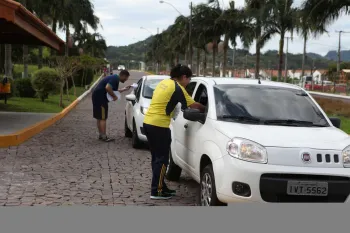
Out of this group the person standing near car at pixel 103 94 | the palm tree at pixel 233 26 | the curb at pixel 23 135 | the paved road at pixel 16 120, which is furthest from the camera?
the palm tree at pixel 233 26

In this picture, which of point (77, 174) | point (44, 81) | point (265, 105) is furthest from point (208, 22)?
point (265, 105)

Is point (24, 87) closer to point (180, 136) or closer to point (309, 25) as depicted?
point (309, 25)

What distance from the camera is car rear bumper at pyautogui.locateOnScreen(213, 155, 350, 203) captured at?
4758mm

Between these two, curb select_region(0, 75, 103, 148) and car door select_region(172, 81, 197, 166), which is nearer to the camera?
car door select_region(172, 81, 197, 166)

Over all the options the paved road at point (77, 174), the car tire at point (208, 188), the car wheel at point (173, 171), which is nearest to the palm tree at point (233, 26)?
the paved road at point (77, 174)

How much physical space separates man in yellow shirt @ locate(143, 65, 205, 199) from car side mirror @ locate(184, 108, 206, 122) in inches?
5.9

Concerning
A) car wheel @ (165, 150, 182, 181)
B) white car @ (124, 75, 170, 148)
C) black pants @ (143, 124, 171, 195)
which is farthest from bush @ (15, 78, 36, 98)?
black pants @ (143, 124, 171, 195)

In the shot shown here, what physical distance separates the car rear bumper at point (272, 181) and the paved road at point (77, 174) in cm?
143

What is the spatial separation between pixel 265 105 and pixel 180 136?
1.32 metres

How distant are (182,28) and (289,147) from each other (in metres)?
51.3

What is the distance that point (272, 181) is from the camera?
4750 mm

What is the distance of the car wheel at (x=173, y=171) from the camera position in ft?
24.2

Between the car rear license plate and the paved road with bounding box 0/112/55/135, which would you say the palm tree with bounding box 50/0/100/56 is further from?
the car rear license plate

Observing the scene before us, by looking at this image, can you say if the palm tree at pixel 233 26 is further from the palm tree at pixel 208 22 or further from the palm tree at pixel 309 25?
the palm tree at pixel 309 25
